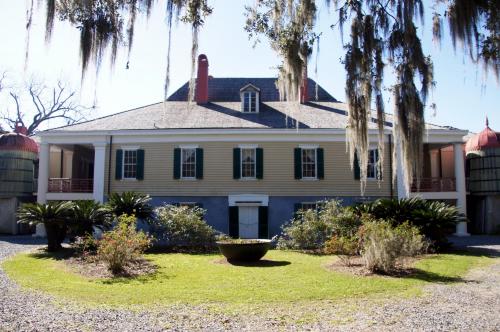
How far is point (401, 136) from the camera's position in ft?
26.5

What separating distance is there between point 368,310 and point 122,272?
21.2 feet

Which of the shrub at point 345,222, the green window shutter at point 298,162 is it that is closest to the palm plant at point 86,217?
the shrub at point 345,222

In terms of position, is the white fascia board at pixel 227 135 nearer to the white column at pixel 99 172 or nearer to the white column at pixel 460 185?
the white column at pixel 99 172

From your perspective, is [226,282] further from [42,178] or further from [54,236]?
[42,178]

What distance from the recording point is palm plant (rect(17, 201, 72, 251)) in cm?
1546

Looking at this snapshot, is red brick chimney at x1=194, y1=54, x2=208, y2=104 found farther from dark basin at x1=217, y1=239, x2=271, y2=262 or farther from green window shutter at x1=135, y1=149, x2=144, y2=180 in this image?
dark basin at x1=217, y1=239, x2=271, y2=262

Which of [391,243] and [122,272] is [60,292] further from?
[391,243]

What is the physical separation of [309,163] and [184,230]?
26.1 ft

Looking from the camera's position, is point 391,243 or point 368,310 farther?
point 391,243

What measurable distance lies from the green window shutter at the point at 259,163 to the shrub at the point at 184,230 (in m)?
5.20

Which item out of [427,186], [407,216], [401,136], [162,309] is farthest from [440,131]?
[162,309]

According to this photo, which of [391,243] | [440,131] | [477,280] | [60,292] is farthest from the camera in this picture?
[440,131]

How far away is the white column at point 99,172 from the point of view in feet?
73.7

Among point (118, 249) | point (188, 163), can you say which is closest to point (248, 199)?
point (188, 163)
